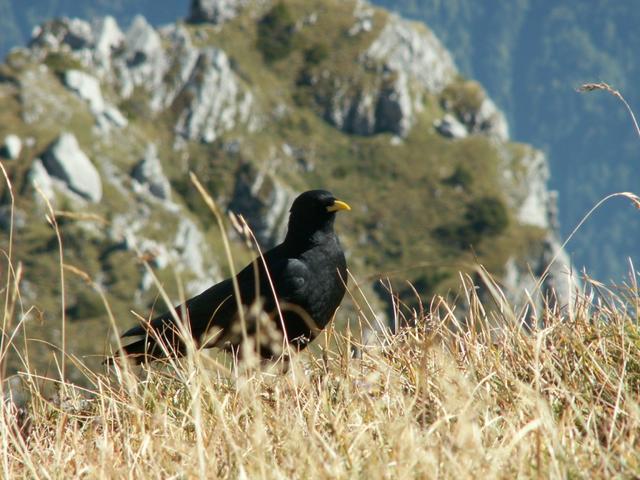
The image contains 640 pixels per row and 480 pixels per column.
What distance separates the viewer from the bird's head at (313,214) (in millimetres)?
7141

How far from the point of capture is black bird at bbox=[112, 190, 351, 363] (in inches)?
257

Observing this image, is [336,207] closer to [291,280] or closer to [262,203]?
[291,280]

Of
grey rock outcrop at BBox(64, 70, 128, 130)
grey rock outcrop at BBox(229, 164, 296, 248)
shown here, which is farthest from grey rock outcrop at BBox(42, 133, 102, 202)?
grey rock outcrop at BBox(229, 164, 296, 248)

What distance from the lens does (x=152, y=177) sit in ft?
587

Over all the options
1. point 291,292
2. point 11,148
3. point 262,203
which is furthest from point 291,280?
point 262,203

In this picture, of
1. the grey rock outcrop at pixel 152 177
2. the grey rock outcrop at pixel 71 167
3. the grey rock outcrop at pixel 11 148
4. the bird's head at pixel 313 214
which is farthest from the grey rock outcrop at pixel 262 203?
the bird's head at pixel 313 214

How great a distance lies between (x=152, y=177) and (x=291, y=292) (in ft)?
580

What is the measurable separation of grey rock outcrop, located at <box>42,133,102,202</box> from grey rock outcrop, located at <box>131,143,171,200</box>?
36.5 ft

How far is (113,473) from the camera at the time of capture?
3002 millimetres

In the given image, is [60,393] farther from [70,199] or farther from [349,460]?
[70,199]

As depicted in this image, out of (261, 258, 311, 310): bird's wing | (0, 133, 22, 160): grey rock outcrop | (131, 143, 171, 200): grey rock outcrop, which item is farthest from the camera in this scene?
(131, 143, 171, 200): grey rock outcrop

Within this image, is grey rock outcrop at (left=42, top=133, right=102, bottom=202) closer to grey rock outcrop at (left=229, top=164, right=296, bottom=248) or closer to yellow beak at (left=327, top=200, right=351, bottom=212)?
grey rock outcrop at (left=229, top=164, right=296, bottom=248)

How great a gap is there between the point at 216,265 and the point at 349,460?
17365 cm

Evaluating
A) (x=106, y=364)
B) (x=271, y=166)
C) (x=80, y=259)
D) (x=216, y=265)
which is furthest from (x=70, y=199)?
(x=106, y=364)
